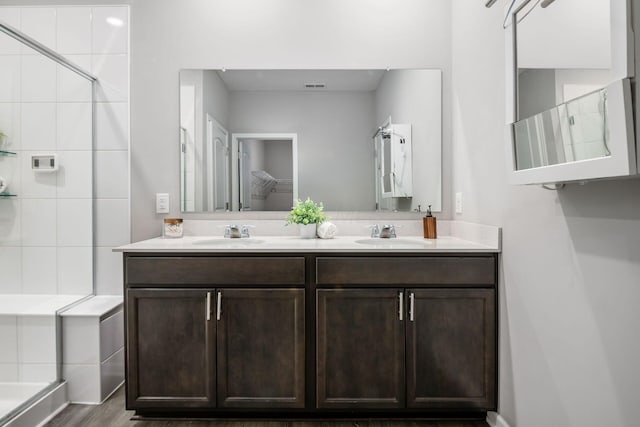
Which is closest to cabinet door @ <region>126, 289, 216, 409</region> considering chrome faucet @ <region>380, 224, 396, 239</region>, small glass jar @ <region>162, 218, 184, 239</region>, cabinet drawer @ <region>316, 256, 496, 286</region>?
small glass jar @ <region>162, 218, 184, 239</region>

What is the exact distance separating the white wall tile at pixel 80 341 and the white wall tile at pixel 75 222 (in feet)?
1.57

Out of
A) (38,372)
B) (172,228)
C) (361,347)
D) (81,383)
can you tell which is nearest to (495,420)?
(361,347)

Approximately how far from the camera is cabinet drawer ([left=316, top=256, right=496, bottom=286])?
1805 mm

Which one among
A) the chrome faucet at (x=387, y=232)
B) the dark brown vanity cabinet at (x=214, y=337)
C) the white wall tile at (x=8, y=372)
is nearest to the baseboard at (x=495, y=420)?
the dark brown vanity cabinet at (x=214, y=337)

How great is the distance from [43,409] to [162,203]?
116cm

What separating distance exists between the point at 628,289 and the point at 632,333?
113 millimetres

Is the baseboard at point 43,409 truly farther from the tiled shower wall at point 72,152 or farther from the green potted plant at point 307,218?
the green potted plant at point 307,218

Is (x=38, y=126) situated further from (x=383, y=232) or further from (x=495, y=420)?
(x=495, y=420)

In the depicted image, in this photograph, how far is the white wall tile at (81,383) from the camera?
6.78 ft

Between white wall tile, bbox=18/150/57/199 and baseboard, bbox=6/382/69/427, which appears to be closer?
baseboard, bbox=6/382/69/427

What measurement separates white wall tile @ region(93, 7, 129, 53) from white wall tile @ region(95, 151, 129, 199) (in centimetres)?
63

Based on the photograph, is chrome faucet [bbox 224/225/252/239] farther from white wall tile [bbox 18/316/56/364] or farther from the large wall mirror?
white wall tile [bbox 18/316/56/364]

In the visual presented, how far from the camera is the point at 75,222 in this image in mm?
2320

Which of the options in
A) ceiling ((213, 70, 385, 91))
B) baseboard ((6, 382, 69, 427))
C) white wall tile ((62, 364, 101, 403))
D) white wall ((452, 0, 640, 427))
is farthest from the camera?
ceiling ((213, 70, 385, 91))
